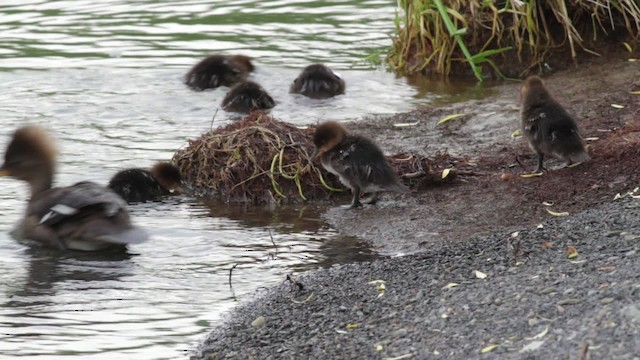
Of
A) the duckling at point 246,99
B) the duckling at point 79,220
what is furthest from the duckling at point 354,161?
the duckling at point 246,99

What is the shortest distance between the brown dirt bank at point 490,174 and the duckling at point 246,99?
1.15 m

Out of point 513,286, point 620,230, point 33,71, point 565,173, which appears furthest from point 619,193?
point 33,71

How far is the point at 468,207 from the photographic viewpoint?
741 cm

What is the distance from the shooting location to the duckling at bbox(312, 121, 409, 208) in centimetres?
762

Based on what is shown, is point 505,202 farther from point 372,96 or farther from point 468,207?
point 372,96

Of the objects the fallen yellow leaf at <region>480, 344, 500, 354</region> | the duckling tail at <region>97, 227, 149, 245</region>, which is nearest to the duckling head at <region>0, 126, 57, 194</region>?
the duckling tail at <region>97, 227, 149, 245</region>

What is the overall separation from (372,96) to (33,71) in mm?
3388

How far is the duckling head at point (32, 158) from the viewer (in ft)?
25.2

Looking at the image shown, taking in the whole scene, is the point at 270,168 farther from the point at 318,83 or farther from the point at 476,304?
the point at 476,304

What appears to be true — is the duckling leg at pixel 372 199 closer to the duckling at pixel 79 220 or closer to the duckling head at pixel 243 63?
the duckling at pixel 79 220

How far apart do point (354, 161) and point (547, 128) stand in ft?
3.91

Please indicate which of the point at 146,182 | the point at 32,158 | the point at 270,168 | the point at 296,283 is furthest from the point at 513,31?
the point at 296,283

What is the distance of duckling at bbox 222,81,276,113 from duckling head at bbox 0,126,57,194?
299 centimetres

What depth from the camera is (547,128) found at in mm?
7672
